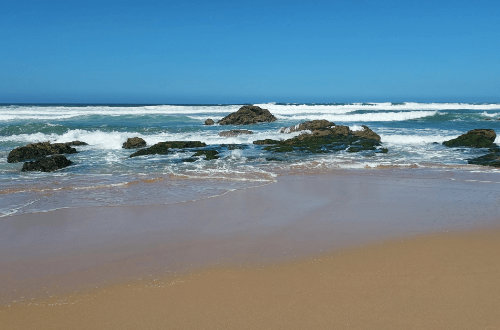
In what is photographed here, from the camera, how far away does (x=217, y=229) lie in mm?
5574

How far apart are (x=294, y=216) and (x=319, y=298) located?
2.69 meters

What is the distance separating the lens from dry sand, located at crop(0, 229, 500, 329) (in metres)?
3.16

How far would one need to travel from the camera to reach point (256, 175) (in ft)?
33.2

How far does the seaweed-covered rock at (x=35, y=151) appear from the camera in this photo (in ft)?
43.8

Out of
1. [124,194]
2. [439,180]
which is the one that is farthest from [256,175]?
[439,180]

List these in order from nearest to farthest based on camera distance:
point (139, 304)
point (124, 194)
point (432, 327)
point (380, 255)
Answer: point (432, 327) < point (139, 304) < point (380, 255) < point (124, 194)

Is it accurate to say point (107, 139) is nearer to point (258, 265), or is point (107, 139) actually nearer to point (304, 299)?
point (258, 265)

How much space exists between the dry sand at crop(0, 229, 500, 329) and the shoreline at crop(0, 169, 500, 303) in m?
0.30

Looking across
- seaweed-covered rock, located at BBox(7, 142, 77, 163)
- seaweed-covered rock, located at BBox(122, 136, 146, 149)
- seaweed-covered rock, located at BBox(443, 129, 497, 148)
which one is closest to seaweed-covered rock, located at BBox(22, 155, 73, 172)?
seaweed-covered rock, located at BBox(7, 142, 77, 163)

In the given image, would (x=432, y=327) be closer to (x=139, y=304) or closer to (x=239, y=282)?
(x=239, y=282)

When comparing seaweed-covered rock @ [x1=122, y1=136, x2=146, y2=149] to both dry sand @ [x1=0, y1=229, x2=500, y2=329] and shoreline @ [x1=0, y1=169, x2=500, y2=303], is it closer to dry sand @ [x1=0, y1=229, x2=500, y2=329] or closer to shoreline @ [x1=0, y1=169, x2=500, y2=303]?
shoreline @ [x1=0, y1=169, x2=500, y2=303]

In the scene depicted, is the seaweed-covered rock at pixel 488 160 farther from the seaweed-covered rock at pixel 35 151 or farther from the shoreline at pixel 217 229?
the seaweed-covered rock at pixel 35 151

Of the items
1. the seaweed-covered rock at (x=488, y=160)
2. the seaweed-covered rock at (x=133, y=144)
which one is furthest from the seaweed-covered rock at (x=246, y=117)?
the seaweed-covered rock at (x=488, y=160)

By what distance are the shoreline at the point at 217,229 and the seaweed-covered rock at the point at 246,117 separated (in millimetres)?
24828
